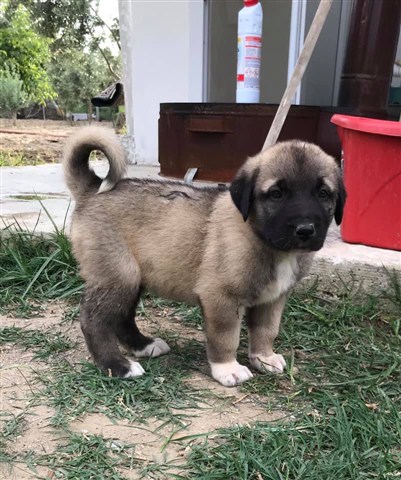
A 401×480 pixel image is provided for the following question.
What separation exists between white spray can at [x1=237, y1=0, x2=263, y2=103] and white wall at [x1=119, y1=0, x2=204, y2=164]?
1611mm

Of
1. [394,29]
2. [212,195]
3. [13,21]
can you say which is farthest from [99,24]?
[212,195]

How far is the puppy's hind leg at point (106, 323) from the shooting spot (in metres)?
2.49

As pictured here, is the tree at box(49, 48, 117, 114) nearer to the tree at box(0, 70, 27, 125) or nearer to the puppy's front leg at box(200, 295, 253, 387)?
the tree at box(0, 70, 27, 125)

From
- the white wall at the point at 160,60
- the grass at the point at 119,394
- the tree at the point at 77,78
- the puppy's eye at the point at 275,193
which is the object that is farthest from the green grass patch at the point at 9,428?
the tree at the point at 77,78

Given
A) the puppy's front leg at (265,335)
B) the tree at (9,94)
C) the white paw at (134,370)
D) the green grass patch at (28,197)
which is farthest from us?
the tree at (9,94)

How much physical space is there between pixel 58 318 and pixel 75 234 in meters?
0.85

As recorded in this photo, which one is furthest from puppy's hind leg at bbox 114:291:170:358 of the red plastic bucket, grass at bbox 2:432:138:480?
the red plastic bucket

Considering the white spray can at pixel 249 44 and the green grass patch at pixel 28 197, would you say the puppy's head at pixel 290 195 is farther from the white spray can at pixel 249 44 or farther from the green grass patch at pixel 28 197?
the green grass patch at pixel 28 197

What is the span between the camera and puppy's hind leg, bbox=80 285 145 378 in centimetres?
249

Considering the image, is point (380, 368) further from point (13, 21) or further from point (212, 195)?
point (13, 21)

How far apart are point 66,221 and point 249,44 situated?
2086 millimetres

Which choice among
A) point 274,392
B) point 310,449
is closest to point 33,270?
point 274,392

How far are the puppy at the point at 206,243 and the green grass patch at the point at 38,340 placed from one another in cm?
33

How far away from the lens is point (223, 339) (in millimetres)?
2445
